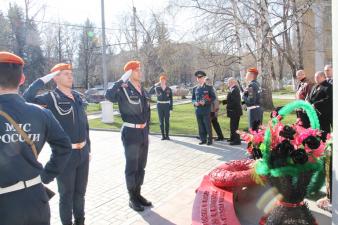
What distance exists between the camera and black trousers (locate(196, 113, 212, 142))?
9.71 metres

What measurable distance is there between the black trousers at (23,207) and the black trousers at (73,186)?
143cm

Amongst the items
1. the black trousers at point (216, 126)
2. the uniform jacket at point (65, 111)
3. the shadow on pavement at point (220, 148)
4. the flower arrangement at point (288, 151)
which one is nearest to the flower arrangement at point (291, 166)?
the flower arrangement at point (288, 151)

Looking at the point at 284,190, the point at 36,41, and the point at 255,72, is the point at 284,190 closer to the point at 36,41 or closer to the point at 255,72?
the point at 255,72

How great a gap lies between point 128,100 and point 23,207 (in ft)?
9.72

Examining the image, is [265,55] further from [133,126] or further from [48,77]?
[48,77]

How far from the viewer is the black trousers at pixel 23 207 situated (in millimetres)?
2408

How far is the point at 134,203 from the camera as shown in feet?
17.1

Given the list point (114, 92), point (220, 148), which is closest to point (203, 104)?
point (220, 148)

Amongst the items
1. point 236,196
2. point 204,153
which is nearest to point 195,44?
point 204,153

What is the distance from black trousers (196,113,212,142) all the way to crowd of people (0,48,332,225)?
147cm

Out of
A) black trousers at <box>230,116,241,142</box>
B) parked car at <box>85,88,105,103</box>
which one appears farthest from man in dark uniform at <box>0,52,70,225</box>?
parked car at <box>85,88,105,103</box>

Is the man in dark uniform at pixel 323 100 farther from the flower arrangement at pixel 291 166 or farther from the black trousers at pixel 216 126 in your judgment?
the flower arrangement at pixel 291 166

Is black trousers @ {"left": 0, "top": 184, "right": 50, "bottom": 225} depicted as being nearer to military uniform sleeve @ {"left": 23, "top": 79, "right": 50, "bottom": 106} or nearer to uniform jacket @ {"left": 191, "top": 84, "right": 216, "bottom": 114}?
military uniform sleeve @ {"left": 23, "top": 79, "right": 50, "bottom": 106}

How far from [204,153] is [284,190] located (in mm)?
5471
